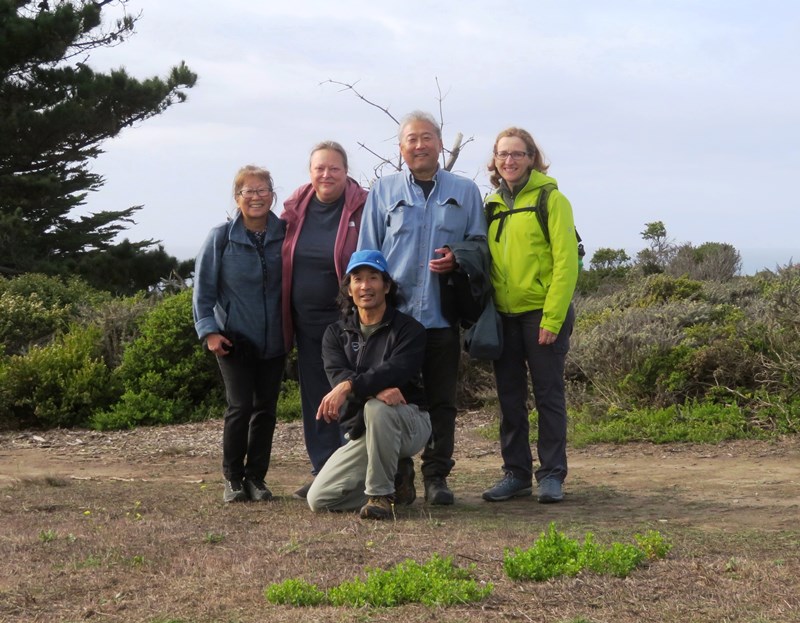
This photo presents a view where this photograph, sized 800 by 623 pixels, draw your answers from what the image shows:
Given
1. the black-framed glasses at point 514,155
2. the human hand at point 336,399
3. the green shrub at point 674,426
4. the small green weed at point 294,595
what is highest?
the black-framed glasses at point 514,155

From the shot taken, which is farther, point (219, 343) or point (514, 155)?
point (219, 343)

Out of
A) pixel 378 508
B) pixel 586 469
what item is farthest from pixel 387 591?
pixel 586 469

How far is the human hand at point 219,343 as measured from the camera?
258 inches

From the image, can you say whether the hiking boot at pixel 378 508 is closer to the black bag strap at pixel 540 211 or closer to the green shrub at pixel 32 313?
the black bag strap at pixel 540 211

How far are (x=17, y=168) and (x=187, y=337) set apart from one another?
14.5 m

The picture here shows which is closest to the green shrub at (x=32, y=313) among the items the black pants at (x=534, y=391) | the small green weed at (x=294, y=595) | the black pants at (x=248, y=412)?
the black pants at (x=248, y=412)

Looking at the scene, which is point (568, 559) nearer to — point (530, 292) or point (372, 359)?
point (372, 359)

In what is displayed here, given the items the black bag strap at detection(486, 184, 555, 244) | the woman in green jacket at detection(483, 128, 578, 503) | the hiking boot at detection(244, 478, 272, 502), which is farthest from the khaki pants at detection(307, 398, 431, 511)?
the black bag strap at detection(486, 184, 555, 244)

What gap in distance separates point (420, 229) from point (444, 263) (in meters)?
0.28

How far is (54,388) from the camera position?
11.3m

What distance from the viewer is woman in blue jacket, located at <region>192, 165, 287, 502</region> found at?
21.7 ft

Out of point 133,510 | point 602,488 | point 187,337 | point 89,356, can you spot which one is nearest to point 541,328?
point 602,488

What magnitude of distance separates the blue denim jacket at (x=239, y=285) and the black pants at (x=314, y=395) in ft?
0.64

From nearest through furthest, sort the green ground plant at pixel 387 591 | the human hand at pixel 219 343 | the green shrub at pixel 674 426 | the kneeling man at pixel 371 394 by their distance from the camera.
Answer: the green ground plant at pixel 387 591 < the kneeling man at pixel 371 394 < the human hand at pixel 219 343 < the green shrub at pixel 674 426
